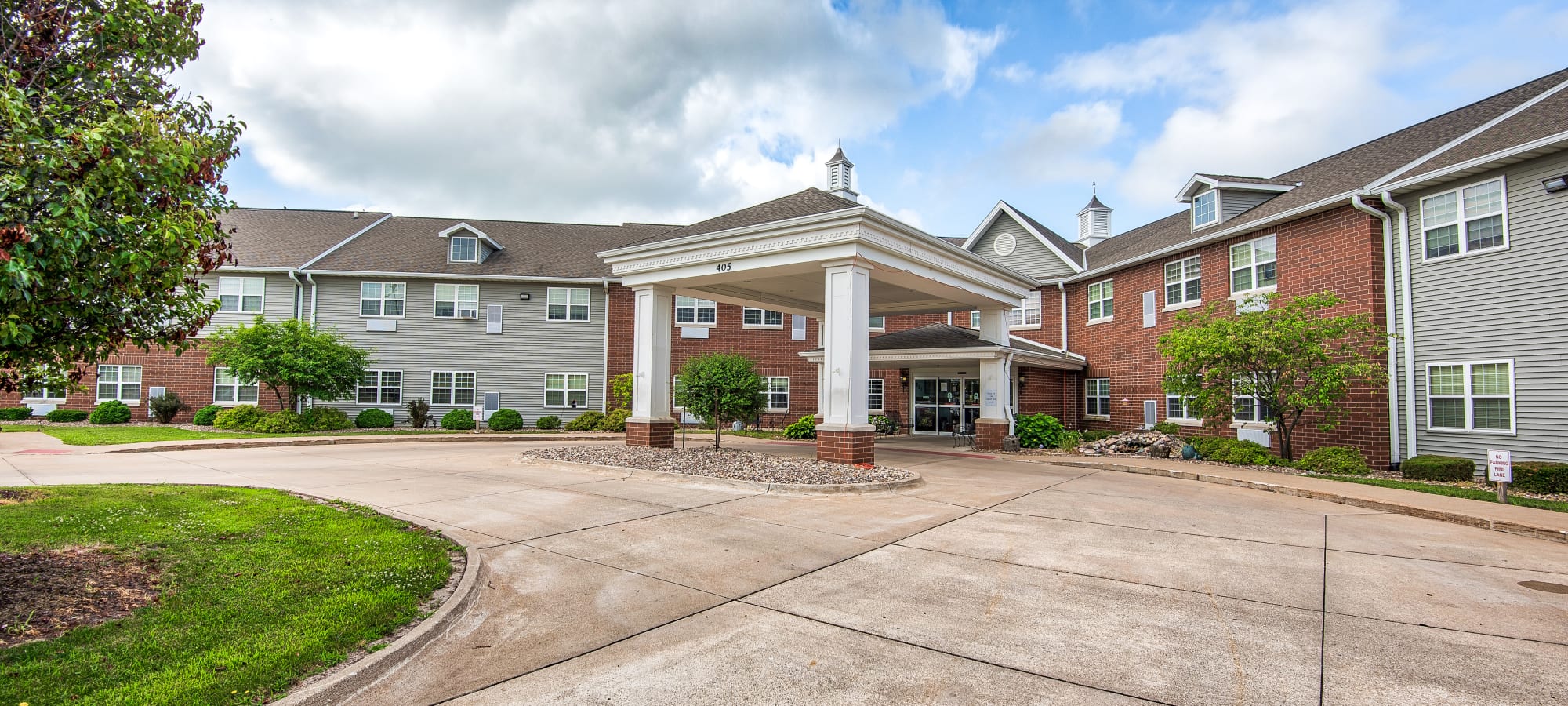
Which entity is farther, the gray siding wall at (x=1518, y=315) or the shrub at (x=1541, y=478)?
the gray siding wall at (x=1518, y=315)

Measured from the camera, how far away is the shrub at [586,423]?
26875mm

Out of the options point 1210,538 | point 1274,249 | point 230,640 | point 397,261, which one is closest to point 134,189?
point 230,640

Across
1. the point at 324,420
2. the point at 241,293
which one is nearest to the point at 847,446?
the point at 324,420

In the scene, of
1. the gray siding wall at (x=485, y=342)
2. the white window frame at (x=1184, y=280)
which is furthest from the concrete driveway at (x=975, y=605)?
the gray siding wall at (x=485, y=342)

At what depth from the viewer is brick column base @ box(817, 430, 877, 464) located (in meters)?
13.4

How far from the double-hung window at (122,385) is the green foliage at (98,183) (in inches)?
1082

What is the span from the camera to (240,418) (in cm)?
2381

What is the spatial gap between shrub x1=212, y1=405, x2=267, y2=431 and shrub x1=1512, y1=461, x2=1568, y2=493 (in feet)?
101

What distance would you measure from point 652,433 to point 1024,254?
54.6 feet

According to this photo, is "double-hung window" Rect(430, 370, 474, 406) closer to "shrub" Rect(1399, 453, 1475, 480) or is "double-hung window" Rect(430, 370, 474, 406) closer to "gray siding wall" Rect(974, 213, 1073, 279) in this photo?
"gray siding wall" Rect(974, 213, 1073, 279)

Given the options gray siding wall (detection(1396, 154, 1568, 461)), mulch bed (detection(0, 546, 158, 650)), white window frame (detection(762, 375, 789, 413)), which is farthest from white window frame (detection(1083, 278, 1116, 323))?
mulch bed (detection(0, 546, 158, 650))

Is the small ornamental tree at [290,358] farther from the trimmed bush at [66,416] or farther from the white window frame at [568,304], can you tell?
the white window frame at [568,304]

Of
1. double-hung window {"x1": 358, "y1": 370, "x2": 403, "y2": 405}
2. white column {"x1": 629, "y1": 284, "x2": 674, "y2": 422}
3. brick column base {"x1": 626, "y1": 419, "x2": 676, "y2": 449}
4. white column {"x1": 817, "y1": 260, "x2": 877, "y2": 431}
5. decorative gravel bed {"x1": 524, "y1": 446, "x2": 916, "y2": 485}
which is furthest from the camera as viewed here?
double-hung window {"x1": 358, "y1": 370, "x2": 403, "y2": 405}

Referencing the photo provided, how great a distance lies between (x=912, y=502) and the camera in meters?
10.5
